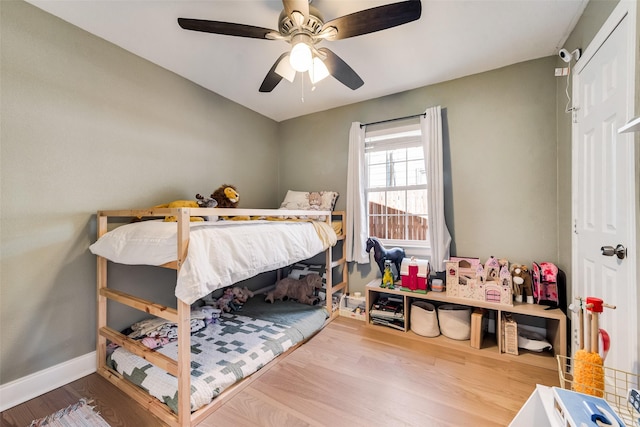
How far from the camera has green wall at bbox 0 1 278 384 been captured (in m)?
1.45

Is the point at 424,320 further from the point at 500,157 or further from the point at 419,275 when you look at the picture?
the point at 500,157

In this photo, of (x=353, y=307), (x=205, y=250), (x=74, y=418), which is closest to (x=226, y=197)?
(x=205, y=250)

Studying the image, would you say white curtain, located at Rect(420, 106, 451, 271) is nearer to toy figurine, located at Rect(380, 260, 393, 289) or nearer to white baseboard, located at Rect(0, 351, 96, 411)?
toy figurine, located at Rect(380, 260, 393, 289)

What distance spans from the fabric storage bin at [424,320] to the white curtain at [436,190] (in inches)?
15.2

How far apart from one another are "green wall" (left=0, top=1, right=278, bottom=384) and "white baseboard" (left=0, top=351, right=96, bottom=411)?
5 cm

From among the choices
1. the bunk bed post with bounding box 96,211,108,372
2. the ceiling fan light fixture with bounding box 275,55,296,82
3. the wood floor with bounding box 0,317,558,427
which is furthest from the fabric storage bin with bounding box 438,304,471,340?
the bunk bed post with bounding box 96,211,108,372

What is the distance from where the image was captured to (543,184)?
2.04 metres

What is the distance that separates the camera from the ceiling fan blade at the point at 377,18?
3.78ft

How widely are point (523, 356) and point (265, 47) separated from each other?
3.05 metres

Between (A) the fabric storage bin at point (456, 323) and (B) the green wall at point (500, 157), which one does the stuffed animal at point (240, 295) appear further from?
(B) the green wall at point (500, 157)

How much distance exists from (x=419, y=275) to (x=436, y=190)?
0.80 m

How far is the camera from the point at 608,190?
127 centimetres

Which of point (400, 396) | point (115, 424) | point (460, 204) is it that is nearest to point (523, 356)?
point (400, 396)

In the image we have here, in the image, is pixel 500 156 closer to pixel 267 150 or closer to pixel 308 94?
pixel 308 94
